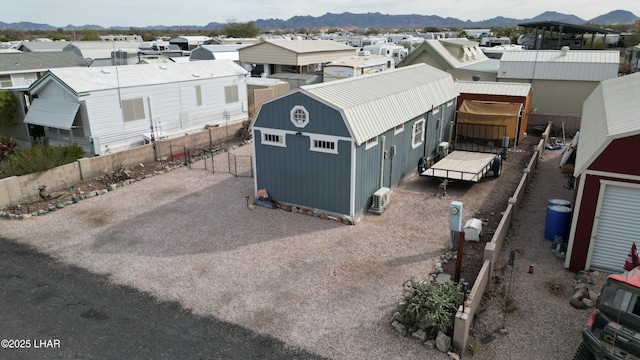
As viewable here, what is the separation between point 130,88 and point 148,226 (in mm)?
9574

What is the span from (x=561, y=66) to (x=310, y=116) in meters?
20.6

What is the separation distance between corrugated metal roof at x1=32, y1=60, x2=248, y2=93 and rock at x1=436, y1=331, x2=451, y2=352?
707 inches

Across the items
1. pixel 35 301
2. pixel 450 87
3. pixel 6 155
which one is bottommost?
pixel 35 301

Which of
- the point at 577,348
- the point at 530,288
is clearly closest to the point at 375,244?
the point at 530,288

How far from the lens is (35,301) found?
10164 millimetres

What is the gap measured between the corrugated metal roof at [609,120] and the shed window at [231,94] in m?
18.7

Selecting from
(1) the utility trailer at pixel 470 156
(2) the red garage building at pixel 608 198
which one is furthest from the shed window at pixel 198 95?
(2) the red garage building at pixel 608 198

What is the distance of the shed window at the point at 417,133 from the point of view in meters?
17.7

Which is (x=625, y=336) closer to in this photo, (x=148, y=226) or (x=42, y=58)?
(x=148, y=226)

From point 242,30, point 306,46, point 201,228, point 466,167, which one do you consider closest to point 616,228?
point 466,167

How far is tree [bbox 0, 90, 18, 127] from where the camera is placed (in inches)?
833

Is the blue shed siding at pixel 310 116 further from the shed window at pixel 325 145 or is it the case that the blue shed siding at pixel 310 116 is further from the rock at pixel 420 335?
the rock at pixel 420 335

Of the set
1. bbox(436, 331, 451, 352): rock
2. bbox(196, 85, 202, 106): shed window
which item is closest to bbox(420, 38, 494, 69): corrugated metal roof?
bbox(196, 85, 202, 106): shed window

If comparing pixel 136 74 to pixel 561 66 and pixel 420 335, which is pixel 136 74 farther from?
pixel 561 66
